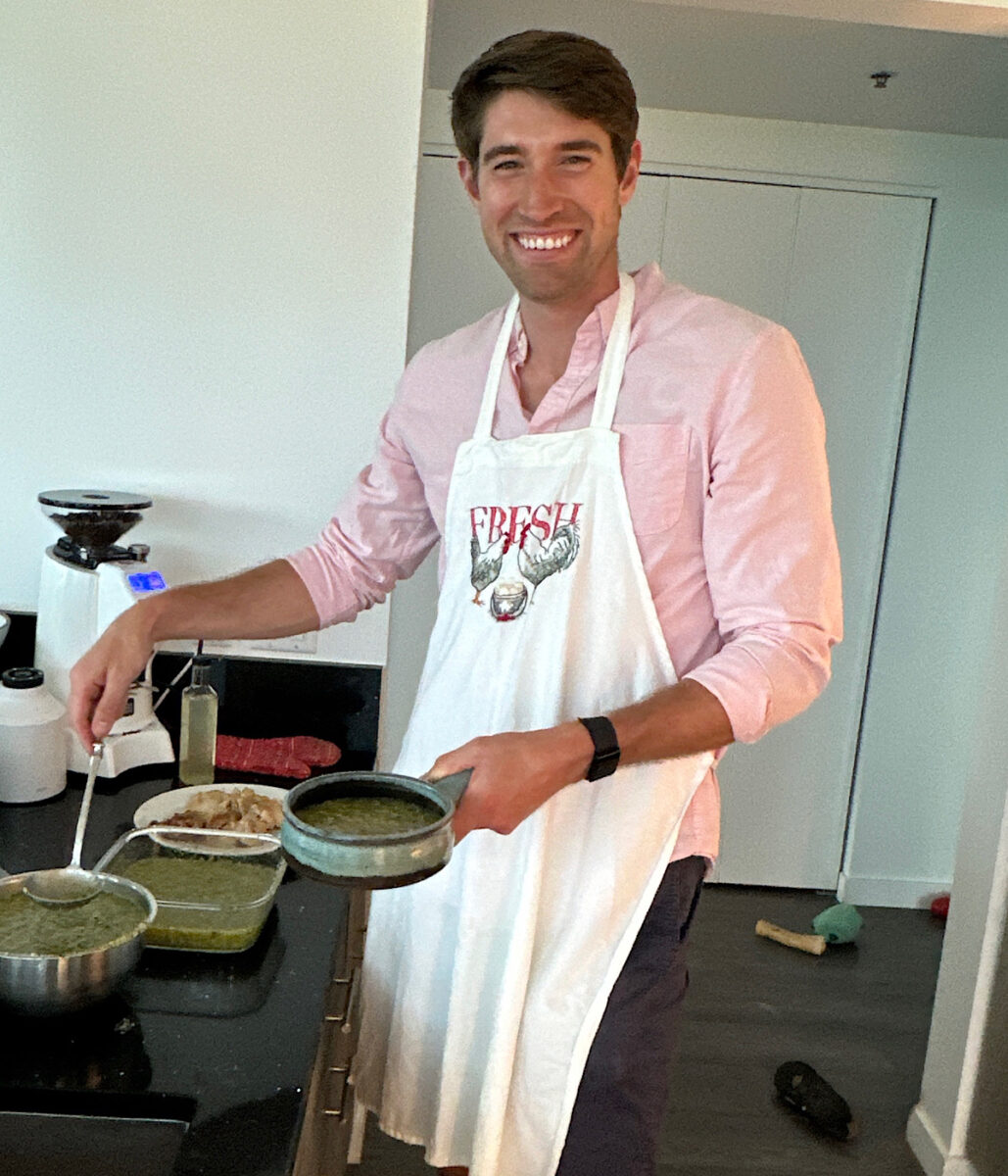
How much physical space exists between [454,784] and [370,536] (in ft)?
2.01

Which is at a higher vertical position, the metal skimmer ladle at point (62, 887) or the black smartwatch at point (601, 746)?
the black smartwatch at point (601, 746)

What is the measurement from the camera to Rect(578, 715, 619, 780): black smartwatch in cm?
108

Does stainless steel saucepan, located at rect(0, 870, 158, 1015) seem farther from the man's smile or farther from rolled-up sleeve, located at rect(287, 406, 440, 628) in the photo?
the man's smile

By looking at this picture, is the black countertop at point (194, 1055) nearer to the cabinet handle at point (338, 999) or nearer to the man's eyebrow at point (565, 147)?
the cabinet handle at point (338, 999)

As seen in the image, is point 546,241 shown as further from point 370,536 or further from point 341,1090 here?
point 341,1090

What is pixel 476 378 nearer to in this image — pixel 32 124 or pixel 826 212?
pixel 32 124

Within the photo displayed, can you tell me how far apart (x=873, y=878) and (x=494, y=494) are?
259 centimetres

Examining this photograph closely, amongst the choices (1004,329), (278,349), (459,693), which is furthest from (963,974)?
(1004,329)

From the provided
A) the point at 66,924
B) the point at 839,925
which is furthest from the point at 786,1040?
the point at 66,924

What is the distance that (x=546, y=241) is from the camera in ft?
4.07

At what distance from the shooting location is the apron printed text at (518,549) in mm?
1241

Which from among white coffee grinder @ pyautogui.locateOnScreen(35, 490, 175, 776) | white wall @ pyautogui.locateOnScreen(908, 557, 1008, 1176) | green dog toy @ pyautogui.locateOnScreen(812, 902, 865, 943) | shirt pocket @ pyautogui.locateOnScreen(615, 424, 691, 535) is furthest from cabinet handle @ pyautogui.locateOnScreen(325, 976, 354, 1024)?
green dog toy @ pyautogui.locateOnScreen(812, 902, 865, 943)

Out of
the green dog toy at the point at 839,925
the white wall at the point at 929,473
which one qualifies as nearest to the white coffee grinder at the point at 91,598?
the white wall at the point at 929,473

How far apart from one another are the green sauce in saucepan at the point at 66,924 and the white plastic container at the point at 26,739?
16.6 inches
